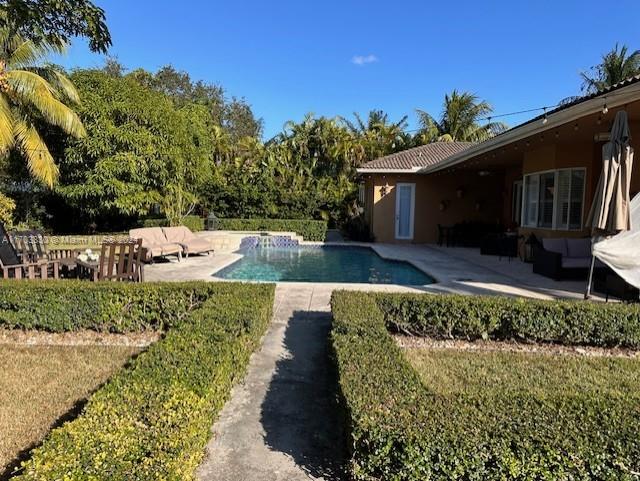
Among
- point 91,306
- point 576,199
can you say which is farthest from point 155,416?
point 576,199

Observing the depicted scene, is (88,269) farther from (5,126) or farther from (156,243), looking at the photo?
(5,126)

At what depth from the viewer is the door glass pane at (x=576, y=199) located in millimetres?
11211

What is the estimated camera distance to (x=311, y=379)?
14.4 ft

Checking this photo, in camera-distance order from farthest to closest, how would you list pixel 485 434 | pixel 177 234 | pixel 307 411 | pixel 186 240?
pixel 186 240 < pixel 177 234 < pixel 307 411 < pixel 485 434

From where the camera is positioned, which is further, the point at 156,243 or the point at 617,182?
the point at 156,243

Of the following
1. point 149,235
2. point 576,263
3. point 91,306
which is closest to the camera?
point 91,306

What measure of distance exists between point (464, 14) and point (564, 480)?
16400 mm

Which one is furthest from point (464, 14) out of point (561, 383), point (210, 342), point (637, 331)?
point (210, 342)

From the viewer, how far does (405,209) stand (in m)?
18.7

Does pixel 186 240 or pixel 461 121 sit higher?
pixel 461 121

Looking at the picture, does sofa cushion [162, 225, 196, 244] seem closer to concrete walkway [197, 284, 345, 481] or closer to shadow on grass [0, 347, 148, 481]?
concrete walkway [197, 284, 345, 481]

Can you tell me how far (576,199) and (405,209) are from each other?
804 centimetres

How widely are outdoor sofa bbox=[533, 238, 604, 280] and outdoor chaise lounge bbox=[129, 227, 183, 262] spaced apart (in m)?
9.65

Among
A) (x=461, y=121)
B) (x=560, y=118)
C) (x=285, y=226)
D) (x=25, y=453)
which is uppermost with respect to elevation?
(x=461, y=121)
